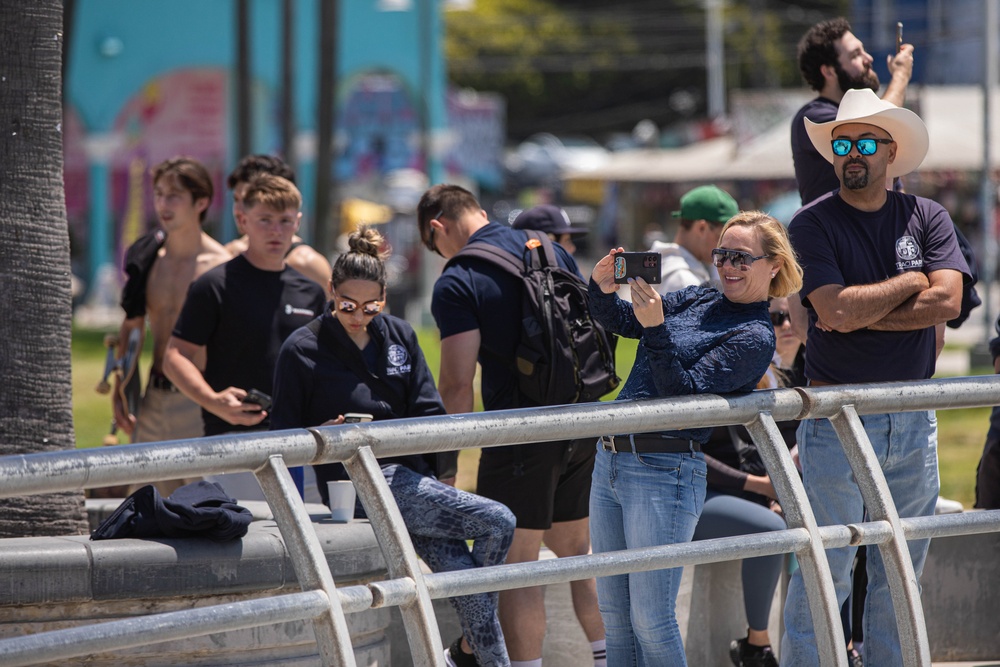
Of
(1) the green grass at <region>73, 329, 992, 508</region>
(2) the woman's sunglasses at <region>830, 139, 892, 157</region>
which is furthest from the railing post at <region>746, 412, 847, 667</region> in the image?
(1) the green grass at <region>73, 329, 992, 508</region>

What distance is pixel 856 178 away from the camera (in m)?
4.37

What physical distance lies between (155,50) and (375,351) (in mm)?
26608

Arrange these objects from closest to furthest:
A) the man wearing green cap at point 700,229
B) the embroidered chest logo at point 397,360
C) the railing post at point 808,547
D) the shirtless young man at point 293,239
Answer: the railing post at point 808,547
the embroidered chest logo at point 397,360
the man wearing green cap at point 700,229
the shirtless young man at point 293,239

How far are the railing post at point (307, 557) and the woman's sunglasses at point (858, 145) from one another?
2.33m

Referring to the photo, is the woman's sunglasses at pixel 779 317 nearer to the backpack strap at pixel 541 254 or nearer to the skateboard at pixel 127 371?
the backpack strap at pixel 541 254

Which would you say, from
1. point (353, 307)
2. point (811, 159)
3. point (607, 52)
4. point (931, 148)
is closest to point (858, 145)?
point (811, 159)

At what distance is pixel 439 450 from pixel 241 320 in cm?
244

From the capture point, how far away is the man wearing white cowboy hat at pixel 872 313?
4207mm

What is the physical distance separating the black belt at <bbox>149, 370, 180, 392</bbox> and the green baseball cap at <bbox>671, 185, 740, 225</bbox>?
240 centimetres

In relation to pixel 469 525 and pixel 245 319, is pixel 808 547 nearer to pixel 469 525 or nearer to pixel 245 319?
pixel 469 525

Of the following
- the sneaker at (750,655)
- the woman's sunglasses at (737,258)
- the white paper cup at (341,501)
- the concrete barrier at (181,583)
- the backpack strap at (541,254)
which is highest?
the woman's sunglasses at (737,258)

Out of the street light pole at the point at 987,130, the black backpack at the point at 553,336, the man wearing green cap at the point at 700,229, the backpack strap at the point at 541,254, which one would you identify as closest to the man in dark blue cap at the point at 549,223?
the man wearing green cap at the point at 700,229

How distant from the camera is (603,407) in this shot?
3.39m

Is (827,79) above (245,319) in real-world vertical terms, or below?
above
